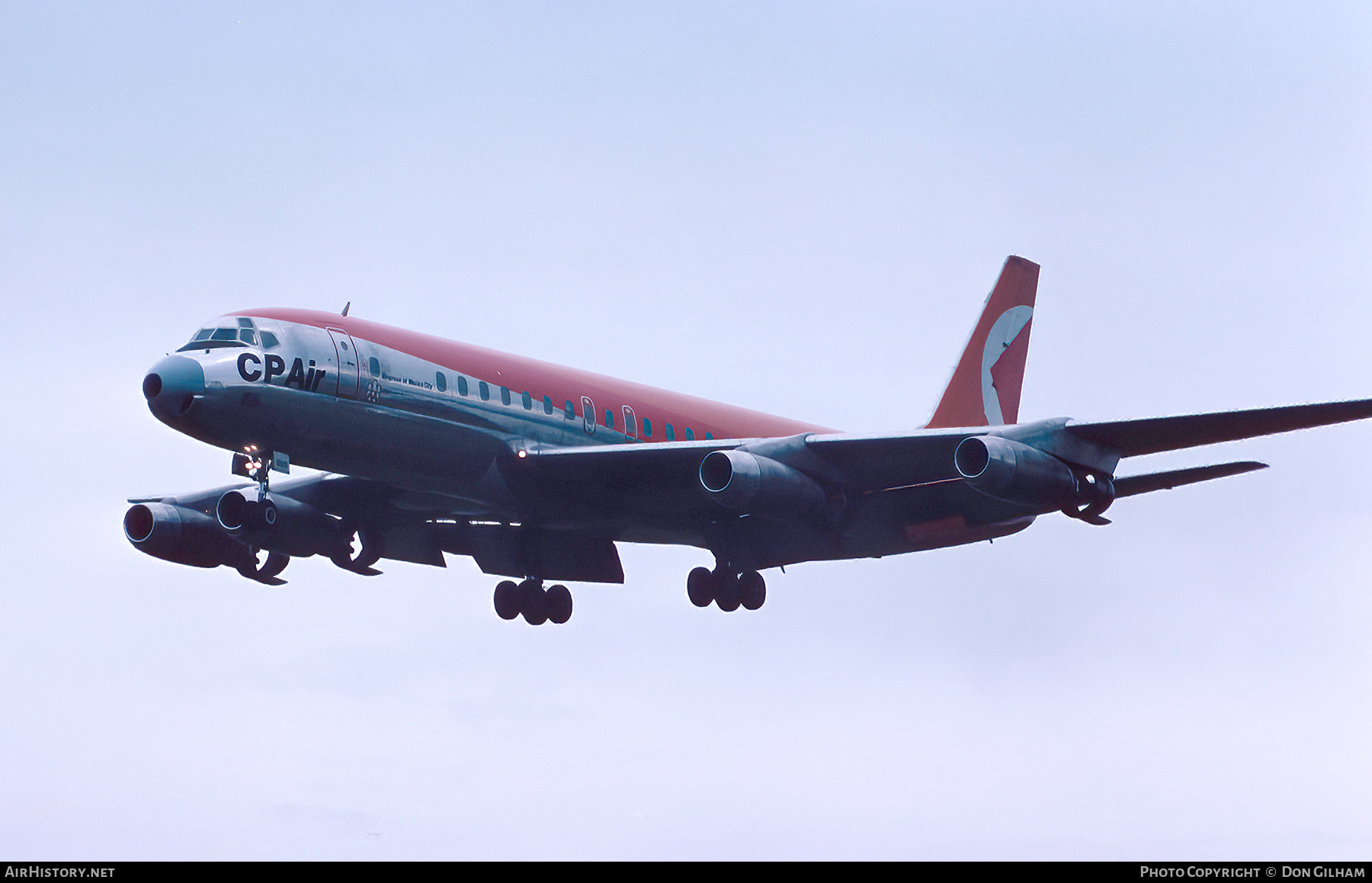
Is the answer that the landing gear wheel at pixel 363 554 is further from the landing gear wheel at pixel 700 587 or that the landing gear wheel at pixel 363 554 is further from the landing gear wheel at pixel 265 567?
the landing gear wheel at pixel 700 587

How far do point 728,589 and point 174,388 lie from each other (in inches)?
522

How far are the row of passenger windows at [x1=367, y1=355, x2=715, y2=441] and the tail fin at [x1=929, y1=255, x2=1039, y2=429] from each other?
30.2 feet

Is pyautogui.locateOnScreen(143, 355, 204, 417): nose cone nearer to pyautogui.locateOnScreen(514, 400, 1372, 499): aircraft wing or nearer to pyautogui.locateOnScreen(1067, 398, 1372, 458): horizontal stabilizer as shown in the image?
pyautogui.locateOnScreen(514, 400, 1372, 499): aircraft wing

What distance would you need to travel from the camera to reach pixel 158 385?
26031 millimetres

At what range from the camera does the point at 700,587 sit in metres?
34.5

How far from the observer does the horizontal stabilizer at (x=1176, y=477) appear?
101 ft

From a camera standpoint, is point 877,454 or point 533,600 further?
point 533,600

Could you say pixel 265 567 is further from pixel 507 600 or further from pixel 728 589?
pixel 728 589

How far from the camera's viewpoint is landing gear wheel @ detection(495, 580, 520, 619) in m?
36.5

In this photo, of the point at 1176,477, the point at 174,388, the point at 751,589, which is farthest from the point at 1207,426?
the point at 174,388

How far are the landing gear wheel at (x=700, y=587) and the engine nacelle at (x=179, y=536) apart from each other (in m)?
9.90
